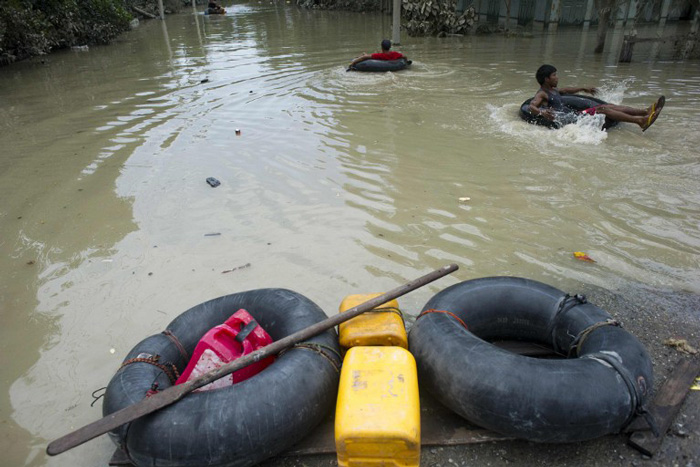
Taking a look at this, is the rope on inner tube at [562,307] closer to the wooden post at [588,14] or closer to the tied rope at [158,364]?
the tied rope at [158,364]

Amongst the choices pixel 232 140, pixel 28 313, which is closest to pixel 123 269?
pixel 28 313

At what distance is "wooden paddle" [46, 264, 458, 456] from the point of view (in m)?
2.24

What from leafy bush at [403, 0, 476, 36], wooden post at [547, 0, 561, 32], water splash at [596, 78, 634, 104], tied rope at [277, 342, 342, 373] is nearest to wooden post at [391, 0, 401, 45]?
leafy bush at [403, 0, 476, 36]

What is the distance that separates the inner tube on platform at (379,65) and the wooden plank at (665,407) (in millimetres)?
9897

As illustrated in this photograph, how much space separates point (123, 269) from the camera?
450 cm

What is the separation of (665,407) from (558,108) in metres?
5.88

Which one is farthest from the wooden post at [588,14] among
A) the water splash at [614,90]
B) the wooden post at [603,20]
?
the water splash at [614,90]

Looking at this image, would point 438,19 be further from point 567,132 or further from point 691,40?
point 567,132

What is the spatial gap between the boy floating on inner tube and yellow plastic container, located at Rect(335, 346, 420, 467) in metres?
6.17

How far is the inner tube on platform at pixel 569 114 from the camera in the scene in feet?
23.2

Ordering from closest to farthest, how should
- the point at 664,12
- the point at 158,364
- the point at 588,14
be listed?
the point at 158,364 → the point at 588,14 → the point at 664,12

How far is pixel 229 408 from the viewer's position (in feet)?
7.60

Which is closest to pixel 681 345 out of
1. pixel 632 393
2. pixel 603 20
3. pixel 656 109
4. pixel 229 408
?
pixel 632 393

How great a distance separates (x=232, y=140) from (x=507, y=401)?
6.56 meters
